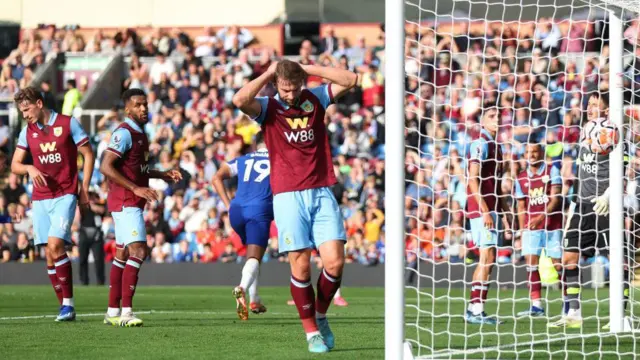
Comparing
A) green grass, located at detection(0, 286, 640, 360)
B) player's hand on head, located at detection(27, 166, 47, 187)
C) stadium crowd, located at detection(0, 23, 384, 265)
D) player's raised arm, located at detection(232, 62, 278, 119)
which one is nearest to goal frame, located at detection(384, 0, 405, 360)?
green grass, located at detection(0, 286, 640, 360)

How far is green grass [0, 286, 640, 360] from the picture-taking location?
304 inches

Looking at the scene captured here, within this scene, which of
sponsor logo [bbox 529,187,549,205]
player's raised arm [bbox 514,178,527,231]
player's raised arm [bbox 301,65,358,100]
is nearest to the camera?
player's raised arm [bbox 301,65,358,100]

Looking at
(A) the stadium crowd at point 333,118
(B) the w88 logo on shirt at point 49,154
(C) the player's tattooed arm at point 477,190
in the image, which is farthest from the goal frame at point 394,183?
(A) the stadium crowd at point 333,118

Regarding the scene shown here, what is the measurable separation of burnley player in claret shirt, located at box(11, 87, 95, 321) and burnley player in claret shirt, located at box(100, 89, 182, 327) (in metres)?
0.62

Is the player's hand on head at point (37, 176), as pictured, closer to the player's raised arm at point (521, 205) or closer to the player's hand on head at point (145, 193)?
the player's hand on head at point (145, 193)

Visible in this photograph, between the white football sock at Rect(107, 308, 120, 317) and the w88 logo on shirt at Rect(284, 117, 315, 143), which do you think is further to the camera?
the white football sock at Rect(107, 308, 120, 317)

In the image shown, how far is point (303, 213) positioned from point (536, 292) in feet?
16.9

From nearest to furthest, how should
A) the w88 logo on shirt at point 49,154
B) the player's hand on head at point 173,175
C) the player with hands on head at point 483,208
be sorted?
the player's hand on head at point 173,175
the player with hands on head at point 483,208
the w88 logo on shirt at point 49,154

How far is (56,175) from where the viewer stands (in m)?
11.1

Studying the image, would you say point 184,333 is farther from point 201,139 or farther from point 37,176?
point 201,139

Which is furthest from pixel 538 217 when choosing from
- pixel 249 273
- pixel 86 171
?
pixel 86 171

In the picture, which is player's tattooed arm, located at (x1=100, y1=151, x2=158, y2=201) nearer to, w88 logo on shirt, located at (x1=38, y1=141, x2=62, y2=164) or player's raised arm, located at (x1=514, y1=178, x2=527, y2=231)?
w88 logo on shirt, located at (x1=38, y1=141, x2=62, y2=164)

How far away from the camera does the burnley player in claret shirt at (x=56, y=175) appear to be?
36.0ft

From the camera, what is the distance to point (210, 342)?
8570mm
